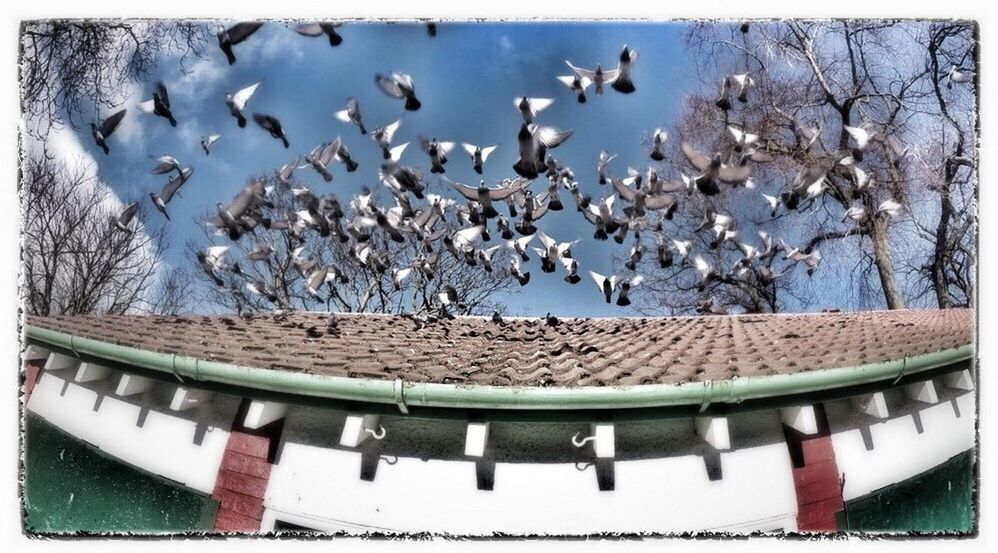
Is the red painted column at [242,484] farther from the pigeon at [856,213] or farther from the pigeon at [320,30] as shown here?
the pigeon at [856,213]

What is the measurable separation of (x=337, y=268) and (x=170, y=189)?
127cm

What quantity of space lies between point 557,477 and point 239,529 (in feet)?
5.69

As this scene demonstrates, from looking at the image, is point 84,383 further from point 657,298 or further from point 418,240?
point 657,298

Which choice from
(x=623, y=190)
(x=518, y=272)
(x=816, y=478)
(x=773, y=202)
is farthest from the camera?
(x=518, y=272)

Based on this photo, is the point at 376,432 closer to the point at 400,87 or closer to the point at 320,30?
the point at 400,87

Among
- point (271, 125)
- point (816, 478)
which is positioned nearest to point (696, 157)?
point (816, 478)

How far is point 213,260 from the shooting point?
413cm

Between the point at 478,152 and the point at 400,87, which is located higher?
the point at 400,87

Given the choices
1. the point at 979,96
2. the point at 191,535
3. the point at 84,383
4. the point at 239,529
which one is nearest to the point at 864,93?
the point at 979,96

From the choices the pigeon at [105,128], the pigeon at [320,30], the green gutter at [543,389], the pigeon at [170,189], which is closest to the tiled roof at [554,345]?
the green gutter at [543,389]

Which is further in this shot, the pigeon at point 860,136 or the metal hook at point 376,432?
the pigeon at point 860,136

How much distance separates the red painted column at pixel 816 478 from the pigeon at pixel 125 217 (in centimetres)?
388

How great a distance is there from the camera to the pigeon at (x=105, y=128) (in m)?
Result: 3.89

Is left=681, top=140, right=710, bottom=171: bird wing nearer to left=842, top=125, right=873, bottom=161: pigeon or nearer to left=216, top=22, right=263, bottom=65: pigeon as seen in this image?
left=842, top=125, right=873, bottom=161: pigeon
